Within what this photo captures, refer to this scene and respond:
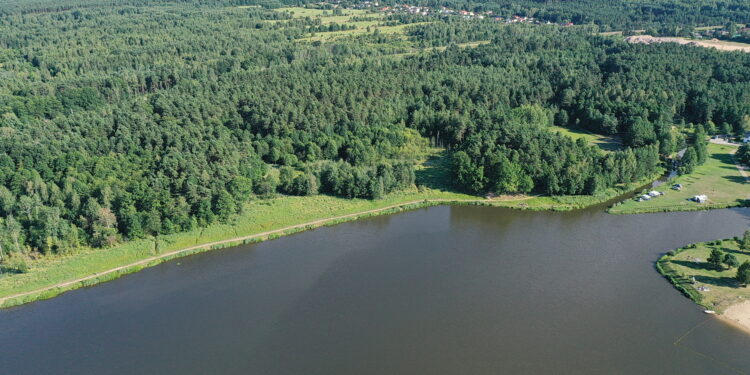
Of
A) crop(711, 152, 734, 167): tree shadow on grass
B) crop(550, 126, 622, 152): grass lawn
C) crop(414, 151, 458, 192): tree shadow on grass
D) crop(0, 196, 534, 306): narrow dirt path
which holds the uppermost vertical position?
crop(550, 126, 622, 152): grass lawn

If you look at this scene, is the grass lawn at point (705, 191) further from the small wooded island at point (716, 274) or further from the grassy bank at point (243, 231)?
the small wooded island at point (716, 274)

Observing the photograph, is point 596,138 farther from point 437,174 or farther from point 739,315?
point 739,315

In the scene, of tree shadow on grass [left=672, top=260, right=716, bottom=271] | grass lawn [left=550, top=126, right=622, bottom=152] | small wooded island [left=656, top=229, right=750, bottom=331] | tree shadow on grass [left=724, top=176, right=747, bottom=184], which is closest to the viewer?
small wooded island [left=656, top=229, right=750, bottom=331]

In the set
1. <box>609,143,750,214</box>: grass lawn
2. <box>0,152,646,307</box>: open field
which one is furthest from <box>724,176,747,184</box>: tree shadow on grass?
<box>0,152,646,307</box>: open field

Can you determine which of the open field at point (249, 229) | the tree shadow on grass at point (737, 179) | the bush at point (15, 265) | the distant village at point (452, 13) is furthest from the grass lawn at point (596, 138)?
the distant village at point (452, 13)

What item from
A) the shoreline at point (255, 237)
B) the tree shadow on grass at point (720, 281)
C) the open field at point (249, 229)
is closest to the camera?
the tree shadow on grass at point (720, 281)

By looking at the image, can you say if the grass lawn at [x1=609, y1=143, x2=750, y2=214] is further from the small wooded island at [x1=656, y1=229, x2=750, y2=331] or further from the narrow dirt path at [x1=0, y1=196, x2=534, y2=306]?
the narrow dirt path at [x1=0, y1=196, x2=534, y2=306]

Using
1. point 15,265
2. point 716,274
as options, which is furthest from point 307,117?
point 716,274
